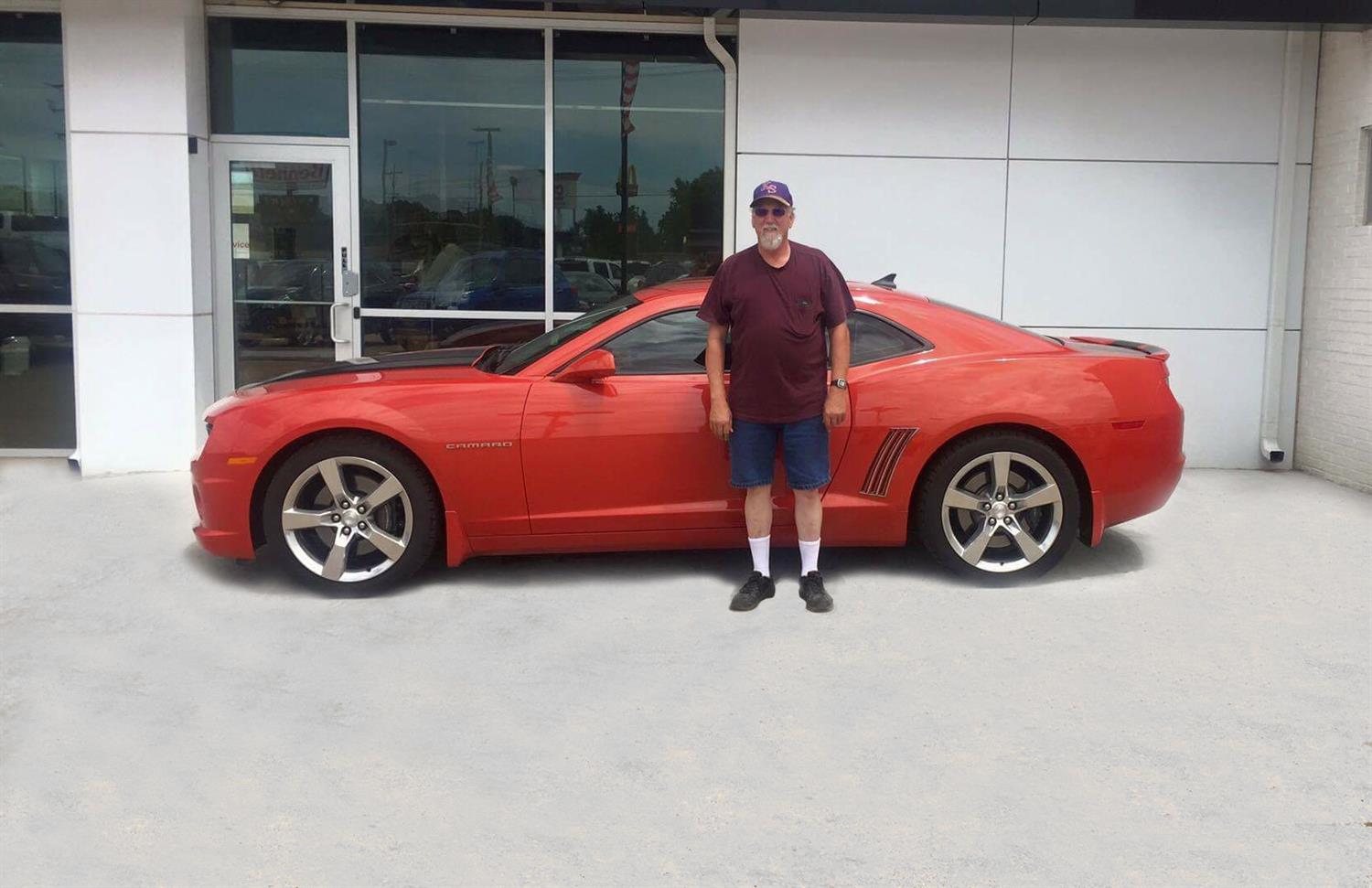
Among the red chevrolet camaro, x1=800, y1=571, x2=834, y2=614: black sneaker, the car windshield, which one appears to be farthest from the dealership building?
x1=800, y1=571, x2=834, y2=614: black sneaker

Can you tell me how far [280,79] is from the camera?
370 inches

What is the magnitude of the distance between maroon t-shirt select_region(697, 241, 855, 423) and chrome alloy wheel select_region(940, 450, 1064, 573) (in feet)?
2.92

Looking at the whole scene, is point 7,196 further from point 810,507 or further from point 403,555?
point 810,507

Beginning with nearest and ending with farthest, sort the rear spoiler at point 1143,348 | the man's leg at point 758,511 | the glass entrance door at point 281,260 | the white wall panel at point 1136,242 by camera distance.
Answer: the man's leg at point 758,511 < the rear spoiler at point 1143,348 < the white wall panel at point 1136,242 < the glass entrance door at point 281,260

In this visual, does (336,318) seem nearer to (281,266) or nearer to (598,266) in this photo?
(281,266)

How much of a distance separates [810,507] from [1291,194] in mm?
5652

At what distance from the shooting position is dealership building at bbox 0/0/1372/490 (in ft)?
28.9

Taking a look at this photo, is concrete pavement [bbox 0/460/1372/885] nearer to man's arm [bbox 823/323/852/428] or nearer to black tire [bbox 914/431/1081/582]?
black tire [bbox 914/431/1081/582]

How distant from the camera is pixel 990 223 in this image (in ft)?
30.1

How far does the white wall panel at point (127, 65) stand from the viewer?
8.61 m

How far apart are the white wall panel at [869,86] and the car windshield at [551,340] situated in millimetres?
3129

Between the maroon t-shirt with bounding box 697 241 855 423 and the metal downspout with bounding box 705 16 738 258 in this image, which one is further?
the metal downspout with bounding box 705 16 738 258

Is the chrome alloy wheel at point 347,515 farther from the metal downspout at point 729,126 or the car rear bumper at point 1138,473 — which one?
the metal downspout at point 729,126

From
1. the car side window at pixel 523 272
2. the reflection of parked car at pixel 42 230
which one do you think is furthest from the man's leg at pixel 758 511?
the reflection of parked car at pixel 42 230
